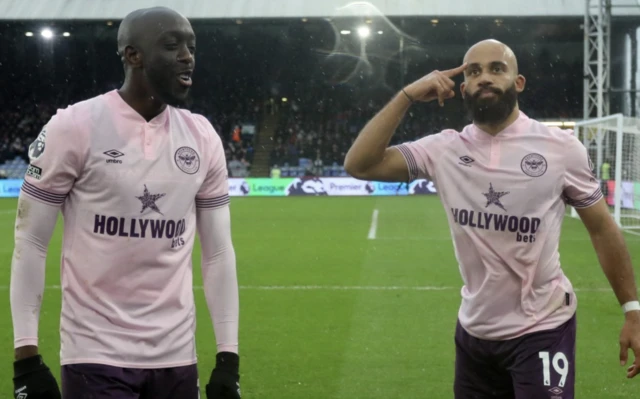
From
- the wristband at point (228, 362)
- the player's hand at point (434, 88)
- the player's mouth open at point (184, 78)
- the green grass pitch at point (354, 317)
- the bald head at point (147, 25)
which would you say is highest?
the bald head at point (147, 25)

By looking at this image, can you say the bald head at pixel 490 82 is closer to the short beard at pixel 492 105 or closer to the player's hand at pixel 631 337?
the short beard at pixel 492 105

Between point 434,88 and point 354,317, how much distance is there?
19.3 feet

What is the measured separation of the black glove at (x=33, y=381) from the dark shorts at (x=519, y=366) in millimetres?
1686

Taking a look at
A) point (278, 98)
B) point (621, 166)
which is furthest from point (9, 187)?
point (621, 166)

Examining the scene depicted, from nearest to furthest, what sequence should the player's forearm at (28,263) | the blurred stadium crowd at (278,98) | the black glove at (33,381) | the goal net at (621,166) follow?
the black glove at (33,381), the player's forearm at (28,263), the goal net at (621,166), the blurred stadium crowd at (278,98)

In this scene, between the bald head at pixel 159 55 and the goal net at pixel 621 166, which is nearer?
the bald head at pixel 159 55

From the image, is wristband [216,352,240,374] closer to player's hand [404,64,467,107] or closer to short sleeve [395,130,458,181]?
short sleeve [395,130,458,181]

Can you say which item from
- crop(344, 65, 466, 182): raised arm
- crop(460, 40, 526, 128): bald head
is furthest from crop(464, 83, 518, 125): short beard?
crop(344, 65, 466, 182): raised arm

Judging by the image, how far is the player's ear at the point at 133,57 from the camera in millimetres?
3281

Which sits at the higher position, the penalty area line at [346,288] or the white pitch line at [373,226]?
the white pitch line at [373,226]

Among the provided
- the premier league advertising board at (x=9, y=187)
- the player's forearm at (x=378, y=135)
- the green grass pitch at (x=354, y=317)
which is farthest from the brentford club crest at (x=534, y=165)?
the premier league advertising board at (x=9, y=187)

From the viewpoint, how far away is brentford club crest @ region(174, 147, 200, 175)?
3.22 meters

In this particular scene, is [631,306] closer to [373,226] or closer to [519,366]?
[519,366]

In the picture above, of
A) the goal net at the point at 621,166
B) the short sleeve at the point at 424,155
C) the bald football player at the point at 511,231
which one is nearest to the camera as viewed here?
the bald football player at the point at 511,231
